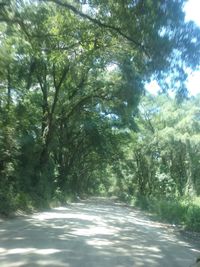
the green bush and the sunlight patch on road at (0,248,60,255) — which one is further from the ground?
the green bush

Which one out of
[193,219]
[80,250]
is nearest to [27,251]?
[80,250]

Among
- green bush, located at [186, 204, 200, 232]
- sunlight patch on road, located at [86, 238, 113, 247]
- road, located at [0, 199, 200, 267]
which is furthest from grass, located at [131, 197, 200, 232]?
sunlight patch on road, located at [86, 238, 113, 247]

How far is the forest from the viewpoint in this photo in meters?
14.4

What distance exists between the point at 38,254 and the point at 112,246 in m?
3.15

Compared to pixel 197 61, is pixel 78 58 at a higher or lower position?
higher

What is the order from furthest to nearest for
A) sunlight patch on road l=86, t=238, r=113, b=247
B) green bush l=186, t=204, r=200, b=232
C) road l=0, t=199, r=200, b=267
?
green bush l=186, t=204, r=200, b=232 → sunlight patch on road l=86, t=238, r=113, b=247 → road l=0, t=199, r=200, b=267

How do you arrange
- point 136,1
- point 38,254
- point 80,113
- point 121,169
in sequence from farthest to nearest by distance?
point 121,169 → point 80,113 → point 136,1 → point 38,254

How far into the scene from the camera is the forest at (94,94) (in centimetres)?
1435

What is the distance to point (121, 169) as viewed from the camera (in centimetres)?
7231

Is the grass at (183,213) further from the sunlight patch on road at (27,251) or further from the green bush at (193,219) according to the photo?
the sunlight patch on road at (27,251)

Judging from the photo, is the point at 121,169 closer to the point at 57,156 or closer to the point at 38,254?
the point at 57,156

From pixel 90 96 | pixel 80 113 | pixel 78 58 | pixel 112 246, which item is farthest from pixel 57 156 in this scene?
pixel 112 246

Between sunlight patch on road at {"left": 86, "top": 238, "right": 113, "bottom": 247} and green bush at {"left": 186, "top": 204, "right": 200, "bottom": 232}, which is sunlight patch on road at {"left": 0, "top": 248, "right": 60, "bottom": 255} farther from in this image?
green bush at {"left": 186, "top": 204, "right": 200, "bottom": 232}

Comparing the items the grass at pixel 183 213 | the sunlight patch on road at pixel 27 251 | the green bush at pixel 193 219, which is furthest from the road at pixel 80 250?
the grass at pixel 183 213
